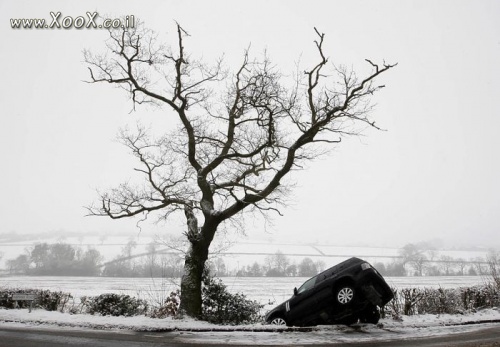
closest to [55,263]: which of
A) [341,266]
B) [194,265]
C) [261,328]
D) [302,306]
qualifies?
[194,265]

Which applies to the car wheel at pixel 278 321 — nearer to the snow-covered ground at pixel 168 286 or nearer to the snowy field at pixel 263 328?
the snowy field at pixel 263 328

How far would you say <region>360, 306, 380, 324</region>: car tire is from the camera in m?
9.03

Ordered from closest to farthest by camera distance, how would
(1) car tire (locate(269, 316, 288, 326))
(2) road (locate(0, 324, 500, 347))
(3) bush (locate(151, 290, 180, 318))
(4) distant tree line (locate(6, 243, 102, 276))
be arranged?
1. (2) road (locate(0, 324, 500, 347))
2. (1) car tire (locate(269, 316, 288, 326))
3. (3) bush (locate(151, 290, 180, 318))
4. (4) distant tree line (locate(6, 243, 102, 276))

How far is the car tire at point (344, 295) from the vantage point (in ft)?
28.3

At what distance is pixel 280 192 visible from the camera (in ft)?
42.7

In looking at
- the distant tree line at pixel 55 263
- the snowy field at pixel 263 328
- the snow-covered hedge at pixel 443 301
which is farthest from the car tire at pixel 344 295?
the distant tree line at pixel 55 263

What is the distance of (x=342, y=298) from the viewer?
870 cm

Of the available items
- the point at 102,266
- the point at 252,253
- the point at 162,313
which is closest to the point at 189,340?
the point at 162,313

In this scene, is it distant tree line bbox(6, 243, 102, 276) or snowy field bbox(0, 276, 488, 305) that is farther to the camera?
distant tree line bbox(6, 243, 102, 276)

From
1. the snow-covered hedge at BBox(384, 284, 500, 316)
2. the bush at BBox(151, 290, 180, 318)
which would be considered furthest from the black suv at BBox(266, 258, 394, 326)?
the bush at BBox(151, 290, 180, 318)

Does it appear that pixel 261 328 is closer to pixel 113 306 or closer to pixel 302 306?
pixel 302 306

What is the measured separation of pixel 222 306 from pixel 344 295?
4.70 meters

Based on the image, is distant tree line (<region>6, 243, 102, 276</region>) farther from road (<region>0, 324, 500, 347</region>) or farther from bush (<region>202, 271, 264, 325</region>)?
road (<region>0, 324, 500, 347</region>)

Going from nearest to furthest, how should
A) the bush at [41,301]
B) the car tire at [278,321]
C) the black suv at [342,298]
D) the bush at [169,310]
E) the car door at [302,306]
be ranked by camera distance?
the black suv at [342,298] → the car door at [302,306] → the car tire at [278,321] → the bush at [169,310] → the bush at [41,301]
